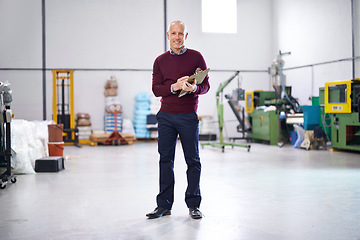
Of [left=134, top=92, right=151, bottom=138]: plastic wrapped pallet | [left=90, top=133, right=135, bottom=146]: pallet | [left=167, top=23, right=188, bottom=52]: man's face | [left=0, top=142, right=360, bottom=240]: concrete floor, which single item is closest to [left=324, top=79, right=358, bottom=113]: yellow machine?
[left=0, top=142, right=360, bottom=240]: concrete floor

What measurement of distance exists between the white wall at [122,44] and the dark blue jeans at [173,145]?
853cm

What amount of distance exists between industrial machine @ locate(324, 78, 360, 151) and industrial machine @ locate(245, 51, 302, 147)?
1.27m

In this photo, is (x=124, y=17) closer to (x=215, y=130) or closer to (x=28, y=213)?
(x=215, y=130)

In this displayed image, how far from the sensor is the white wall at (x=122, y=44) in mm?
11812

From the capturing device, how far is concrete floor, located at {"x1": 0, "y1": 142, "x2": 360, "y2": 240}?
289cm

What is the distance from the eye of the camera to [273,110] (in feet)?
34.3

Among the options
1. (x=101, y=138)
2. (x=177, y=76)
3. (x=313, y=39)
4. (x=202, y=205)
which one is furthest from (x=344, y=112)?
(x=177, y=76)

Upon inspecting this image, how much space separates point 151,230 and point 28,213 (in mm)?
1193

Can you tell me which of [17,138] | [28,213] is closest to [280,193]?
[28,213]

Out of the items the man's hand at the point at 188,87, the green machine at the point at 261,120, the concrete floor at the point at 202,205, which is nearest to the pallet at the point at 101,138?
the green machine at the point at 261,120

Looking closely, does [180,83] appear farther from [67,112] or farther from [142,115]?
[67,112]

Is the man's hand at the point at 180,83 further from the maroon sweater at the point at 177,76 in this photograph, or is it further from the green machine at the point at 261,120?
the green machine at the point at 261,120

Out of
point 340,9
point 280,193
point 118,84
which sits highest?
point 340,9

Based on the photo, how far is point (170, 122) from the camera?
314 cm
